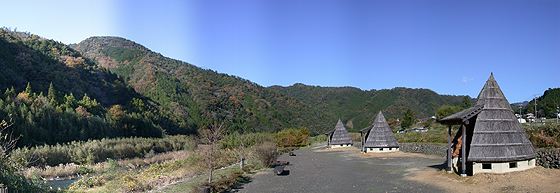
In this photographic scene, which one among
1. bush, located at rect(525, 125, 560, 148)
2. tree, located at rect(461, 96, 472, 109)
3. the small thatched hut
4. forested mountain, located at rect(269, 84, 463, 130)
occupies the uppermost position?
forested mountain, located at rect(269, 84, 463, 130)

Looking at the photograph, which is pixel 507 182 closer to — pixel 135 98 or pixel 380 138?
pixel 380 138

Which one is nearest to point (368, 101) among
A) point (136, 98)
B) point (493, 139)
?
point (136, 98)

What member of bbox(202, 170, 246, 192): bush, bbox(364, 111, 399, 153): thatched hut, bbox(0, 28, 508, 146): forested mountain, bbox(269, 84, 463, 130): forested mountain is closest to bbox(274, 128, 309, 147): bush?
bbox(0, 28, 508, 146): forested mountain

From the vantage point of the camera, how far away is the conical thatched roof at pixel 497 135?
12273 millimetres

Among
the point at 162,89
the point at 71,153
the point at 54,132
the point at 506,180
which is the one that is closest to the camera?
the point at 506,180

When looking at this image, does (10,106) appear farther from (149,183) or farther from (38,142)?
(149,183)

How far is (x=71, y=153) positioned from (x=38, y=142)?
337cm

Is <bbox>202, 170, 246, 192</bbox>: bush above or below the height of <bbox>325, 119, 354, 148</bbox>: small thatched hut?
below

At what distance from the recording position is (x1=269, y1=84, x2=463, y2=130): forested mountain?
349 feet

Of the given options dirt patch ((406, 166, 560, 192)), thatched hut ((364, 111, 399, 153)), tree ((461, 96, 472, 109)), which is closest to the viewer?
dirt patch ((406, 166, 560, 192))

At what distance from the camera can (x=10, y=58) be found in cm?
4441

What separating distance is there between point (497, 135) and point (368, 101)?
366ft

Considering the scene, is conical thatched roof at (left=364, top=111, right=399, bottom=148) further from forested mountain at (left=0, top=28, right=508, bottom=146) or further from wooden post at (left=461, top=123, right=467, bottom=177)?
forested mountain at (left=0, top=28, right=508, bottom=146)

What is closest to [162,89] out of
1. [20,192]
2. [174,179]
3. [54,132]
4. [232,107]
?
[232,107]
